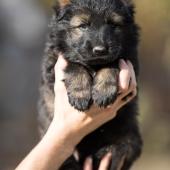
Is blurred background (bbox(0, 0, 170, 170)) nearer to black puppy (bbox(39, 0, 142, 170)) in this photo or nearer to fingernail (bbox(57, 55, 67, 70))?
black puppy (bbox(39, 0, 142, 170))

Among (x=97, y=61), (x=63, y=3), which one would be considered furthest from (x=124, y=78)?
(x=63, y=3)

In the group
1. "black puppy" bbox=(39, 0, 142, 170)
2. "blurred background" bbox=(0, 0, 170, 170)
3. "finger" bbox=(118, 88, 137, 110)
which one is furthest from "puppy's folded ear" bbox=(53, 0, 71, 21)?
"blurred background" bbox=(0, 0, 170, 170)

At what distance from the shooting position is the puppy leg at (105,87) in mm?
4145

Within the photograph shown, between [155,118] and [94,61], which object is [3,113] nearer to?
[155,118]

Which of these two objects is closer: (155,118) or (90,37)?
(90,37)

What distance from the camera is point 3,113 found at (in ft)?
32.0

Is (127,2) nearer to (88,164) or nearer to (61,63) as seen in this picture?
(61,63)

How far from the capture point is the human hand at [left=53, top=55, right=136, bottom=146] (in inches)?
165

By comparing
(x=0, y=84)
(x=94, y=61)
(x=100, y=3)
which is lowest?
(x=0, y=84)

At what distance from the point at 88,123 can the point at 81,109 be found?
101mm

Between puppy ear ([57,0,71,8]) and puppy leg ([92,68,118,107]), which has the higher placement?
puppy ear ([57,0,71,8])

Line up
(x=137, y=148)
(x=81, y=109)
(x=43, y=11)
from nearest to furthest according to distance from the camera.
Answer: (x=81, y=109)
(x=137, y=148)
(x=43, y=11)

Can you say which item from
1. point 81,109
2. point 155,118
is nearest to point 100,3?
point 81,109

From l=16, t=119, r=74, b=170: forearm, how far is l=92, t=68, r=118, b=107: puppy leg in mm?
292
